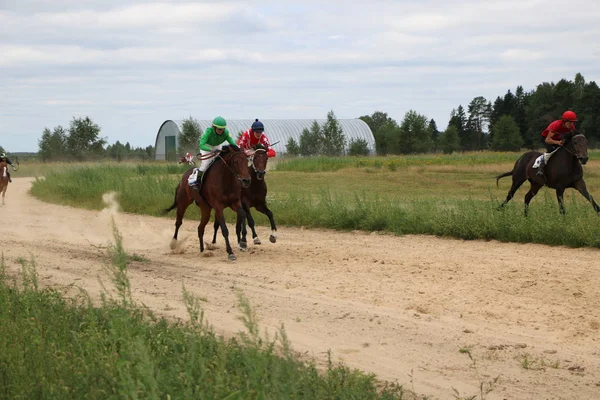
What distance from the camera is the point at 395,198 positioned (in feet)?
70.9

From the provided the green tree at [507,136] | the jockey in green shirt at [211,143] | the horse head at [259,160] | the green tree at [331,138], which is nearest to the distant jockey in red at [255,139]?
the horse head at [259,160]

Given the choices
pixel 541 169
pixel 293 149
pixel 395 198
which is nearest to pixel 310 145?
pixel 293 149

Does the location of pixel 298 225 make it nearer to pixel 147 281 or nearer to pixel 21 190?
pixel 147 281

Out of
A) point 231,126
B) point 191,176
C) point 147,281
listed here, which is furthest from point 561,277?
point 231,126

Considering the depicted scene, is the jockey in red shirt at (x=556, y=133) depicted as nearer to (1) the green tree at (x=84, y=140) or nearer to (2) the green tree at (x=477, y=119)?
(1) the green tree at (x=84, y=140)

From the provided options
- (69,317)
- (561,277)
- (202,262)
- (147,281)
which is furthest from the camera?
(202,262)

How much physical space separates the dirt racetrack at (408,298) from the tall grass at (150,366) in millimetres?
1075

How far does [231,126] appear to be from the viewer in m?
75.2

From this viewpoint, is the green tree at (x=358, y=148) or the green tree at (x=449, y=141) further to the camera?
the green tree at (x=449, y=141)

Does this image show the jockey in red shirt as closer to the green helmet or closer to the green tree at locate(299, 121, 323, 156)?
the green helmet

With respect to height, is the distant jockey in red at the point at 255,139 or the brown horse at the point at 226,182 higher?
the distant jockey in red at the point at 255,139

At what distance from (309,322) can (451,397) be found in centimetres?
301

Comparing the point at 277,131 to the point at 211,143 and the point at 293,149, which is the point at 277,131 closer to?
the point at 293,149

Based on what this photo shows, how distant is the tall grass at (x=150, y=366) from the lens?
17.6ft
